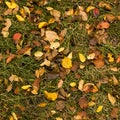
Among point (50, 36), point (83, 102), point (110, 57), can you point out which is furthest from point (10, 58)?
point (110, 57)

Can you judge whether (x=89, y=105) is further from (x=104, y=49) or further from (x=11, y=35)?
(x=11, y=35)

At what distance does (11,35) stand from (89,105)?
1.01m

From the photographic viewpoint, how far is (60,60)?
3.35 meters

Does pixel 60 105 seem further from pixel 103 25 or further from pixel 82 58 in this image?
pixel 103 25

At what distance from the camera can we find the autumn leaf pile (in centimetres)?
321

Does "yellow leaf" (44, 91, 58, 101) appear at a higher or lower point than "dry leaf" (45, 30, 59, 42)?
lower

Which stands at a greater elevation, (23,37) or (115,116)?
(23,37)

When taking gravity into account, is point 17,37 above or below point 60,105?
above

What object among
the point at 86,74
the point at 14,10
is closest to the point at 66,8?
the point at 14,10

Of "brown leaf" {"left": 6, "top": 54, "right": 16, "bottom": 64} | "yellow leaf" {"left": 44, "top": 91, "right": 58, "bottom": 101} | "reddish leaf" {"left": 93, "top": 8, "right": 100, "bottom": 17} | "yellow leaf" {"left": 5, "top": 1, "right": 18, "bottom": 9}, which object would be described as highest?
"yellow leaf" {"left": 5, "top": 1, "right": 18, "bottom": 9}

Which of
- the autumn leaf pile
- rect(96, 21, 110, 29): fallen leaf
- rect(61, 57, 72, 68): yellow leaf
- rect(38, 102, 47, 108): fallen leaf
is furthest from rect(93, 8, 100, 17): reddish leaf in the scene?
rect(38, 102, 47, 108): fallen leaf

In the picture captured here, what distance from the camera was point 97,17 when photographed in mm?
3619

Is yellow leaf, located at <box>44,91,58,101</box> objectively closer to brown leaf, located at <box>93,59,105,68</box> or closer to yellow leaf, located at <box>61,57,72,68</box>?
yellow leaf, located at <box>61,57,72,68</box>

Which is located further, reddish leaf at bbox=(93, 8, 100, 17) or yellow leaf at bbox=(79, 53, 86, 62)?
reddish leaf at bbox=(93, 8, 100, 17)
